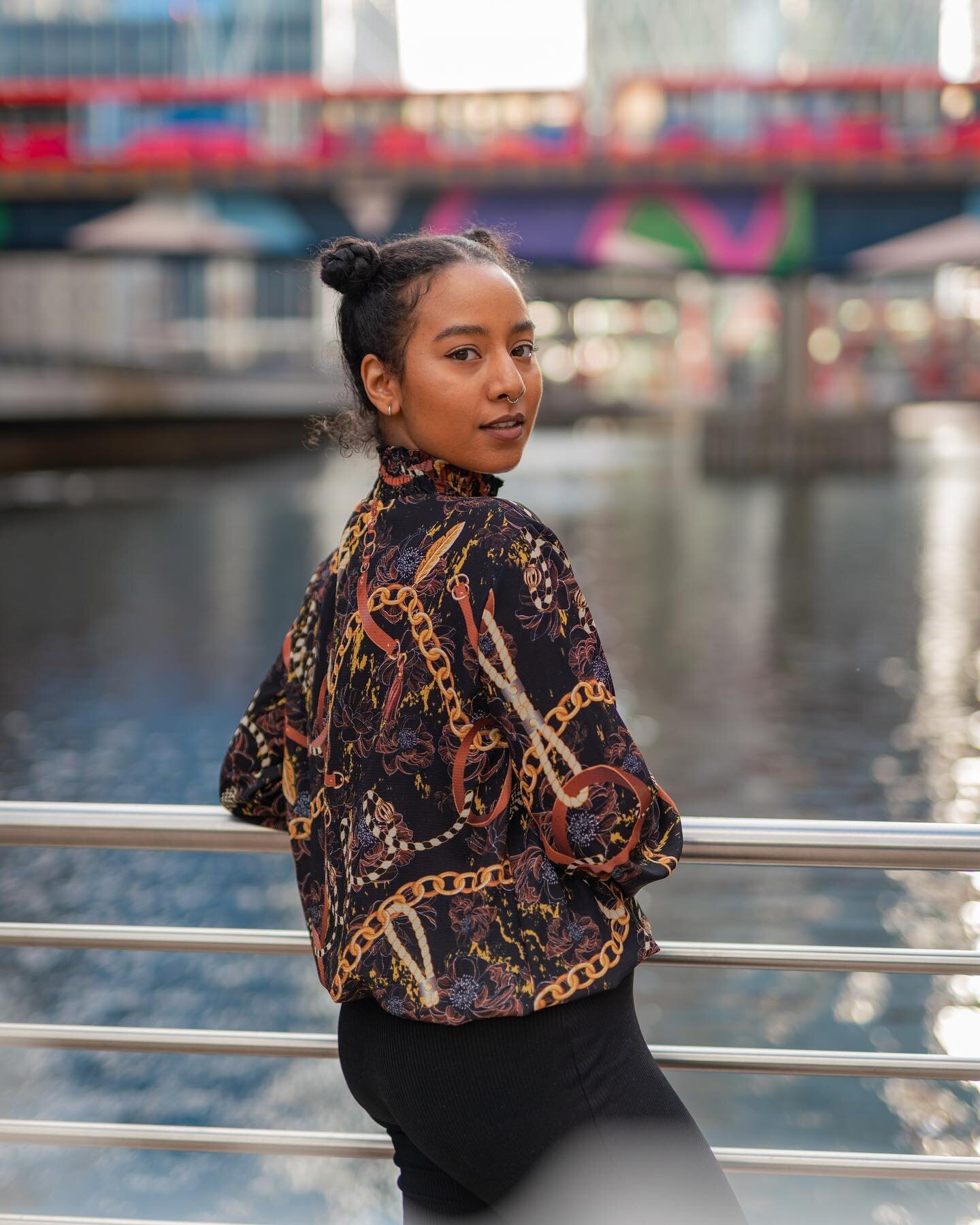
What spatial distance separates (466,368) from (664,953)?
2.58ft

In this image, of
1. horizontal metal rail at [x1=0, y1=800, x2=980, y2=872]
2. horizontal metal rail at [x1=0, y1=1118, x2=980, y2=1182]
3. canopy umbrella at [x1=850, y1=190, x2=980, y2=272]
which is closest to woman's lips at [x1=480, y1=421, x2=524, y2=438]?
horizontal metal rail at [x1=0, y1=800, x2=980, y2=872]

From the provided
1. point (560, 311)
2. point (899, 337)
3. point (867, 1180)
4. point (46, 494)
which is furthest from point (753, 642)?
point (899, 337)

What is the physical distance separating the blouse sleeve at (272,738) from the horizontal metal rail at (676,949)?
0.19 m

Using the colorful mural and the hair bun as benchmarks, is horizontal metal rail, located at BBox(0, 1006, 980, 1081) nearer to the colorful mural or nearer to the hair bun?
the hair bun

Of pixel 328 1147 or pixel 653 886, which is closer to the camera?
pixel 328 1147

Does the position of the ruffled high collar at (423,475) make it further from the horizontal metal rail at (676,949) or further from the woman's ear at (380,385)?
the horizontal metal rail at (676,949)

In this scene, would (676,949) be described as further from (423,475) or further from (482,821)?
(423,475)

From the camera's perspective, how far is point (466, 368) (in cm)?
165

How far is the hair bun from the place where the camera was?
1.68 m

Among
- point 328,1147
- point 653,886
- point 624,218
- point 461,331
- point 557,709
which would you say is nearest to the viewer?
point 557,709

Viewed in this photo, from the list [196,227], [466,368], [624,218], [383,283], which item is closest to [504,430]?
[466,368]

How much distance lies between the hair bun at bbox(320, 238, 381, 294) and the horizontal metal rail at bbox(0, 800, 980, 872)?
665 millimetres

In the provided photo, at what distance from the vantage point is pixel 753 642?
1468cm

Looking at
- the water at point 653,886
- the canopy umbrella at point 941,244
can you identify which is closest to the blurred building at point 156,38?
the canopy umbrella at point 941,244
